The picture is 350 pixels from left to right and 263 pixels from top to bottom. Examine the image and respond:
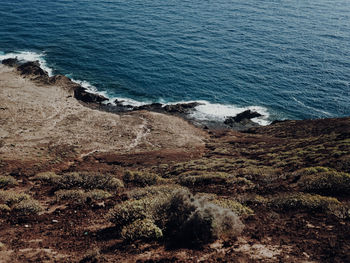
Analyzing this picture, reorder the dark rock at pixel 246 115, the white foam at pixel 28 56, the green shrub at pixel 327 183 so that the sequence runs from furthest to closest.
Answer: the white foam at pixel 28 56 → the dark rock at pixel 246 115 → the green shrub at pixel 327 183

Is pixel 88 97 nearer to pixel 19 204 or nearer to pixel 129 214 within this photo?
pixel 19 204

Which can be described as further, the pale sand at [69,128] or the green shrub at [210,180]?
the pale sand at [69,128]

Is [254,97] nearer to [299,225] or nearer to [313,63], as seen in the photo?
[313,63]

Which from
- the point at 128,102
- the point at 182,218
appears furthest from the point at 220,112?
the point at 182,218

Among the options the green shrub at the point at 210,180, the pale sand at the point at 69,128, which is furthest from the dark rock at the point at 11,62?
the green shrub at the point at 210,180

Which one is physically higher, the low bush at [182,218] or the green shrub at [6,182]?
the low bush at [182,218]

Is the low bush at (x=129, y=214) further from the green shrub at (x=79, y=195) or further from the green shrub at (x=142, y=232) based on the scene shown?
the green shrub at (x=79, y=195)

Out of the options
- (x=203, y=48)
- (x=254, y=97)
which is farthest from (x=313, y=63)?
(x=203, y=48)
